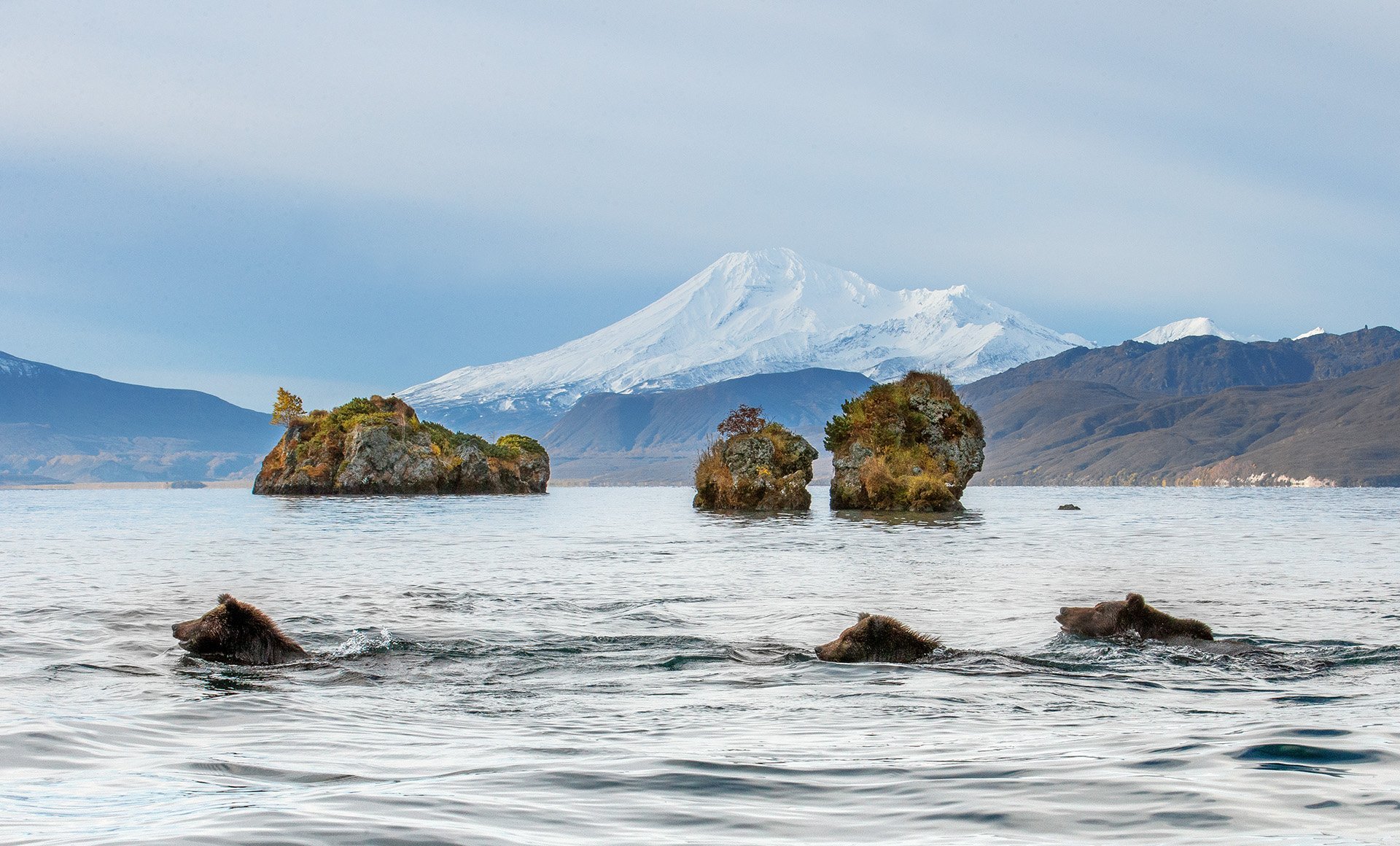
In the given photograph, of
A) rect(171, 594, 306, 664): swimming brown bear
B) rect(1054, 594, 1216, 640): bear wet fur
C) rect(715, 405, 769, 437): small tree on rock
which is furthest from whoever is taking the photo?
rect(715, 405, 769, 437): small tree on rock

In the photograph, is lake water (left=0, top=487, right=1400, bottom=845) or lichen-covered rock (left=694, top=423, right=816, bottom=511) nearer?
lake water (left=0, top=487, right=1400, bottom=845)

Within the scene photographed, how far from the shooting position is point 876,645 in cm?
Result: 1723

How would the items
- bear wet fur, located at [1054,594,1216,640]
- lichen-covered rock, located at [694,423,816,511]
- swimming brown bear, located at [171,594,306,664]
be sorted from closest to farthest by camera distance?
swimming brown bear, located at [171,594,306,664]
bear wet fur, located at [1054,594,1216,640]
lichen-covered rock, located at [694,423,816,511]

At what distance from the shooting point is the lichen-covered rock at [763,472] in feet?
278

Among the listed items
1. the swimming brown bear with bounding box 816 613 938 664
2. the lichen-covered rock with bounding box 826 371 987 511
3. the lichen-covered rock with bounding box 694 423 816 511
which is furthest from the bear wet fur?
the lichen-covered rock with bounding box 694 423 816 511

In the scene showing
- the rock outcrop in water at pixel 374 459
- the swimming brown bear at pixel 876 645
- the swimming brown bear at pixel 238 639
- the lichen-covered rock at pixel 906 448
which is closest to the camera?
the swimming brown bear at pixel 238 639

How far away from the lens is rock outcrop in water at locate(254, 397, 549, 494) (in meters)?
148

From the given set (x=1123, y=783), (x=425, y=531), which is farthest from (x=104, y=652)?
(x=425, y=531)

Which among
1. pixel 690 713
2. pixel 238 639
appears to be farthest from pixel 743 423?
pixel 690 713

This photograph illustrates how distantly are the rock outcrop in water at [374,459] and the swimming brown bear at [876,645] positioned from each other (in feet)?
445

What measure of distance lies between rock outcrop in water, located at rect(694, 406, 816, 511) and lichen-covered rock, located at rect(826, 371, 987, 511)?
10.5ft

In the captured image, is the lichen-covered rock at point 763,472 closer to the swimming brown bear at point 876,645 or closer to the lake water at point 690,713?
the lake water at point 690,713

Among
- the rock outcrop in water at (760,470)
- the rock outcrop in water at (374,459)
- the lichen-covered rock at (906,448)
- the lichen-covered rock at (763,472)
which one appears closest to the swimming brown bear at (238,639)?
the lichen-covered rock at (906,448)

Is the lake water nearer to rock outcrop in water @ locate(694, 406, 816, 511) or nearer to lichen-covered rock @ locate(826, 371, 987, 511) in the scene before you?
lichen-covered rock @ locate(826, 371, 987, 511)
